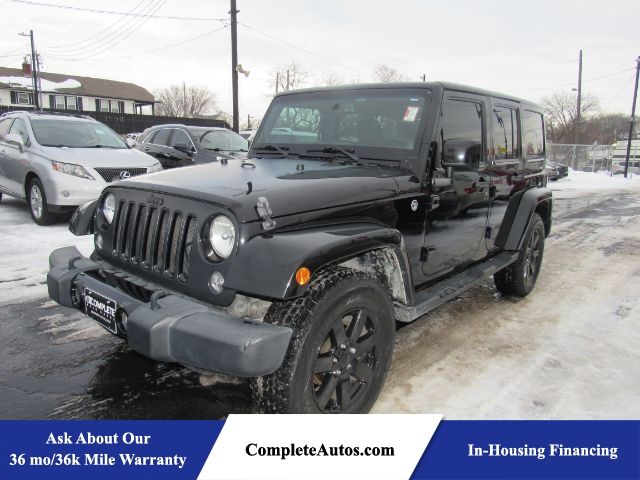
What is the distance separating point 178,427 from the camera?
227 centimetres

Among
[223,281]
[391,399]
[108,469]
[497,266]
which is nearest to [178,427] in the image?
[108,469]

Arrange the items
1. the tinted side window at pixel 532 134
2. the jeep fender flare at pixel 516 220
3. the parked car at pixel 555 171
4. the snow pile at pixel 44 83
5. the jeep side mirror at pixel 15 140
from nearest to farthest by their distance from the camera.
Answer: the jeep fender flare at pixel 516 220
the tinted side window at pixel 532 134
the jeep side mirror at pixel 15 140
the parked car at pixel 555 171
the snow pile at pixel 44 83

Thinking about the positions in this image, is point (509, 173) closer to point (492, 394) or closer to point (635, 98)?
point (492, 394)

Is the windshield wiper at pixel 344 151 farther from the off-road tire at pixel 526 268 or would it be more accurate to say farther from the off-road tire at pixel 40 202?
the off-road tire at pixel 40 202

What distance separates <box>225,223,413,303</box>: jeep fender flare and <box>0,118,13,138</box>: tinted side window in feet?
28.6

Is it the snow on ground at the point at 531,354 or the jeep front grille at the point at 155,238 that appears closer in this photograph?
the jeep front grille at the point at 155,238

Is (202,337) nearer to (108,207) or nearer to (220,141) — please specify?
(108,207)

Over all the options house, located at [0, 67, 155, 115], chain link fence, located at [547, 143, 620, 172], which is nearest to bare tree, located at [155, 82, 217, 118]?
house, located at [0, 67, 155, 115]

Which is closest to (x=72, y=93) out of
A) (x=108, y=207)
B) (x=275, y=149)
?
(x=275, y=149)

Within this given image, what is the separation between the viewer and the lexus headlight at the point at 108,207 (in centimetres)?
313

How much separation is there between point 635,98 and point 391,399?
3476cm

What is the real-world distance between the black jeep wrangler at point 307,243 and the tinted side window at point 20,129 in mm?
5951

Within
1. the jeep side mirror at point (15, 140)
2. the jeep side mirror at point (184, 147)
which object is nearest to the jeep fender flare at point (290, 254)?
the jeep side mirror at point (15, 140)

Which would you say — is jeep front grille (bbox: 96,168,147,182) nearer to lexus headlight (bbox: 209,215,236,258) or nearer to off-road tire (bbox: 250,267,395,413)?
lexus headlight (bbox: 209,215,236,258)
